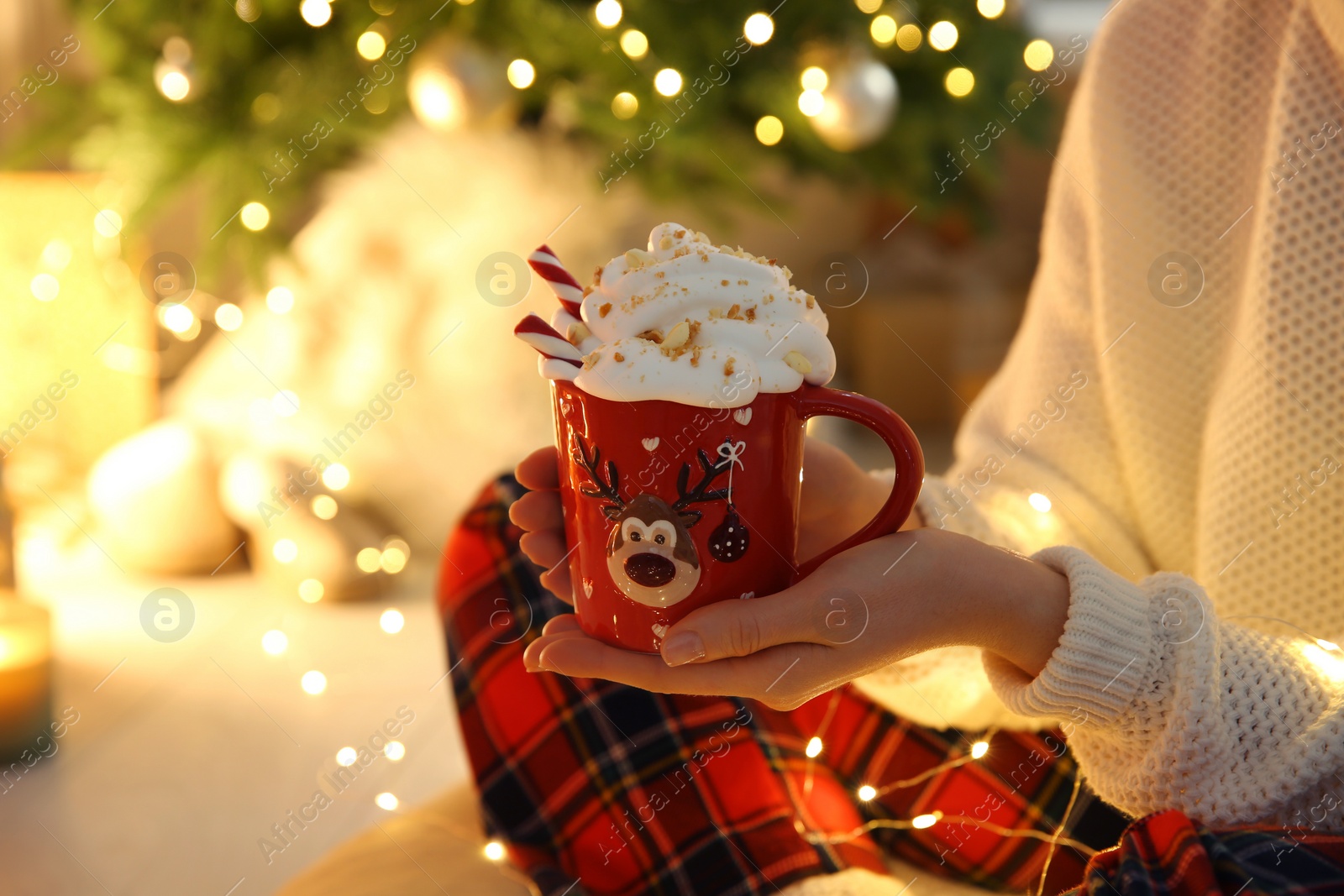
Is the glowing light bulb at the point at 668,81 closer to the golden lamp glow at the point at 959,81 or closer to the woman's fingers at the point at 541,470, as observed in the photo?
the golden lamp glow at the point at 959,81

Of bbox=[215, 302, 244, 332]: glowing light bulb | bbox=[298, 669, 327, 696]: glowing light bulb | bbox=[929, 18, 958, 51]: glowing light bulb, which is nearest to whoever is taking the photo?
bbox=[298, 669, 327, 696]: glowing light bulb

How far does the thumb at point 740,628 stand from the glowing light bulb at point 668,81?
3.52 ft

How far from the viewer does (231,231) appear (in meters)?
1.63

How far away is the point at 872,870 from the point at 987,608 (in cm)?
26

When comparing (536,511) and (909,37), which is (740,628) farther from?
(909,37)

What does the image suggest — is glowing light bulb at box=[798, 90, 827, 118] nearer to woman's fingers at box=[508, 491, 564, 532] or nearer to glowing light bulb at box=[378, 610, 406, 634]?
glowing light bulb at box=[378, 610, 406, 634]

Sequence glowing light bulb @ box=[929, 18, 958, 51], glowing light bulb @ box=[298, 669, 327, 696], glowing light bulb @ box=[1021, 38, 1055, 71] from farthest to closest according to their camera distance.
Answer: glowing light bulb @ box=[1021, 38, 1055, 71], glowing light bulb @ box=[929, 18, 958, 51], glowing light bulb @ box=[298, 669, 327, 696]

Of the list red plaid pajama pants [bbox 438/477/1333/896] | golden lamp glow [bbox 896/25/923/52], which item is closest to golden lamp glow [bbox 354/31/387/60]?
golden lamp glow [bbox 896/25/923/52]

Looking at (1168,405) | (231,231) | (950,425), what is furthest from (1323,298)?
(950,425)

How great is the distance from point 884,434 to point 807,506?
162 millimetres

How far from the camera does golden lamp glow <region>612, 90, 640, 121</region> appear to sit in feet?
4.94

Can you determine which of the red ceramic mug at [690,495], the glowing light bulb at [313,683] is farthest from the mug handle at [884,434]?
the glowing light bulb at [313,683]

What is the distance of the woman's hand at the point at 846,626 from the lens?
1.74ft

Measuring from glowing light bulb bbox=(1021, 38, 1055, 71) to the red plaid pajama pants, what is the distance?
49.7 inches
